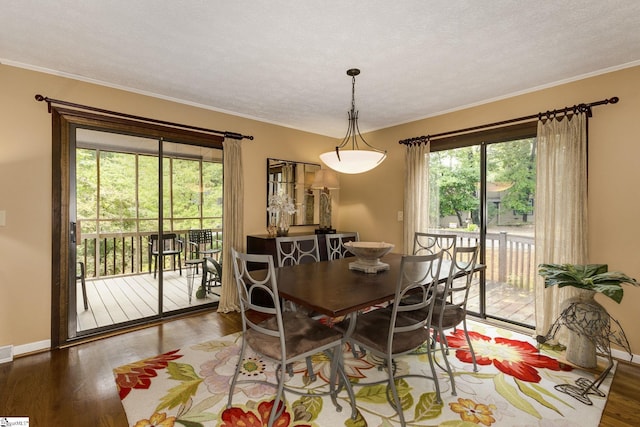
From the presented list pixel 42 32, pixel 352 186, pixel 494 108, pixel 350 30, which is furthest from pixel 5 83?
pixel 494 108

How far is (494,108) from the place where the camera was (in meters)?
3.48

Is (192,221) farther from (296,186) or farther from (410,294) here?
(410,294)

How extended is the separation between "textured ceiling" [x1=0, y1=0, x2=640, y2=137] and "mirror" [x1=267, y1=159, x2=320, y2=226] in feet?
4.14

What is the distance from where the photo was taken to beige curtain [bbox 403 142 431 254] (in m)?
4.05

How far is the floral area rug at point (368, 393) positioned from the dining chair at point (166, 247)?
1256 millimetres

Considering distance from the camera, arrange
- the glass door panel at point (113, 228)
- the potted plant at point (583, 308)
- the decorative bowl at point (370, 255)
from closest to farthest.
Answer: the potted plant at point (583, 308), the decorative bowl at point (370, 255), the glass door panel at point (113, 228)

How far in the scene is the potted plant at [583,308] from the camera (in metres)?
2.38

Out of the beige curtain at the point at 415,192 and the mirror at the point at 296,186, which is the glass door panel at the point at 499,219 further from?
the mirror at the point at 296,186

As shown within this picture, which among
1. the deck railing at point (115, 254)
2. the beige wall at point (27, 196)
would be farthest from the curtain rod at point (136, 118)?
the deck railing at point (115, 254)

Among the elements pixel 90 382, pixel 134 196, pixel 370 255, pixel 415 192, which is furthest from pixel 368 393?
pixel 134 196

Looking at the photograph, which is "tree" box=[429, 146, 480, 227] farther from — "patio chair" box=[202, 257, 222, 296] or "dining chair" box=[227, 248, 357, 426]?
"patio chair" box=[202, 257, 222, 296]

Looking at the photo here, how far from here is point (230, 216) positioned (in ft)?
12.9

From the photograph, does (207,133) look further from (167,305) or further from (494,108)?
(494,108)

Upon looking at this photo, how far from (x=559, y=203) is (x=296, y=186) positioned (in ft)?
10.8
